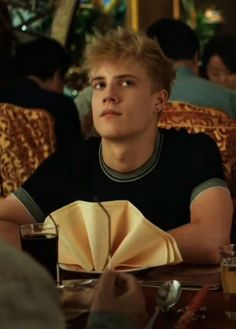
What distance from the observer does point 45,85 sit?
4.23 m

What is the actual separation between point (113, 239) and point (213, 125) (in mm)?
974

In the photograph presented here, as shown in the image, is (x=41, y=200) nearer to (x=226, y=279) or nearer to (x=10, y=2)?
(x=226, y=279)

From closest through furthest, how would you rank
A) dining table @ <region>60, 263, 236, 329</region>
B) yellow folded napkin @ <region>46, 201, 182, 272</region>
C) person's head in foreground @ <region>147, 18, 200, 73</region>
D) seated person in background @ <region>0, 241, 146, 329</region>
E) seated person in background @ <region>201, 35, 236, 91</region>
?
1. seated person in background @ <region>0, 241, 146, 329</region>
2. dining table @ <region>60, 263, 236, 329</region>
3. yellow folded napkin @ <region>46, 201, 182, 272</region>
4. person's head in foreground @ <region>147, 18, 200, 73</region>
5. seated person in background @ <region>201, 35, 236, 91</region>

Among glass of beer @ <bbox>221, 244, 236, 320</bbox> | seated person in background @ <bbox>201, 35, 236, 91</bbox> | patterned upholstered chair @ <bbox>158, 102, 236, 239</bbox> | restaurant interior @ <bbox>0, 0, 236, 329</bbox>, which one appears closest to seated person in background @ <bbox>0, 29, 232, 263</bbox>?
restaurant interior @ <bbox>0, 0, 236, 329</bbox>

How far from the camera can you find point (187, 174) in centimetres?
215

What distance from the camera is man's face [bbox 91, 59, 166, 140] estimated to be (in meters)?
2.05

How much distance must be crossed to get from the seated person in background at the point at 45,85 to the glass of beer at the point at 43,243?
1.60 meters

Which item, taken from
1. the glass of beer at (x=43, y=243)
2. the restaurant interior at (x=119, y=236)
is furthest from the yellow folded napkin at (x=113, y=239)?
the glass of beer at (x=43, y=243)

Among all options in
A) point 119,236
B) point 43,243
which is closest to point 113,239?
point 119,236

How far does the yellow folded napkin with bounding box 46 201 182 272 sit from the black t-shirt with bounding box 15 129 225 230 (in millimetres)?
320

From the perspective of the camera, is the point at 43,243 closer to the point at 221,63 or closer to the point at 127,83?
the point at 127,83

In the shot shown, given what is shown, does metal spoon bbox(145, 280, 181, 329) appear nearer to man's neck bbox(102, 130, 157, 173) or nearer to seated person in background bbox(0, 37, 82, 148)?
man's neck bbox(102, 130, 157, 173)

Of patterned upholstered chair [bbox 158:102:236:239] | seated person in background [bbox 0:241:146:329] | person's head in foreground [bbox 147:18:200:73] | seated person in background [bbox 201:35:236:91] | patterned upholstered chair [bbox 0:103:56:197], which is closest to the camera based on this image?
seated person in background [bbox 0:241:146:329]

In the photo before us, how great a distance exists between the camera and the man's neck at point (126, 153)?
6.92 feet
